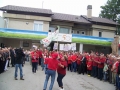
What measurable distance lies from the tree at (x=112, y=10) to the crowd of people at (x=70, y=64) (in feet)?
113

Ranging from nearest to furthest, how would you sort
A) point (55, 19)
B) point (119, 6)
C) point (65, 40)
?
point (65, 40) < point (55, 19) < point (119, 6)

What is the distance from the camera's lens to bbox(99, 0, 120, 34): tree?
48500mm

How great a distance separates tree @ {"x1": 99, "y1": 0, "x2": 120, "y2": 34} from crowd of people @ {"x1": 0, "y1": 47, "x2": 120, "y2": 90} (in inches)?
1361

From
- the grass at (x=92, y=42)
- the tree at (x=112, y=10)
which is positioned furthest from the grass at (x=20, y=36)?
the tree at (x=112, y=10)

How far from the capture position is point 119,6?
159ft

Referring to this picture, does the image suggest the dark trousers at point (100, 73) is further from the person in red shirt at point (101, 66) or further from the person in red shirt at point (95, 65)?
the person in red shirt at point (95, 65)

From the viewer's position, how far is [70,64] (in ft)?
58.2

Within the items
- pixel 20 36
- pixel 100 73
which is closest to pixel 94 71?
pixel 100 73

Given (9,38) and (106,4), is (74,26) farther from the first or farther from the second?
(106,4)

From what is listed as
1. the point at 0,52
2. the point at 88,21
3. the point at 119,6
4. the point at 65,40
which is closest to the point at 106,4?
the point at 119,6

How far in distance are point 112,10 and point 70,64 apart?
1427 inches

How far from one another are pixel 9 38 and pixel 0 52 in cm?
1417

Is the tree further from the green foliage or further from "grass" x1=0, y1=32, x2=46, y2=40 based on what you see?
"grass" x1=0, y1=32, x2=46, y2=40

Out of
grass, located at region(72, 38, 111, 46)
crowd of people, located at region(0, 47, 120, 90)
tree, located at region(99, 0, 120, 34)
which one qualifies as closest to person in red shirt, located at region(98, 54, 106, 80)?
crowd of people, located at region(0, 47, 120, 90)
